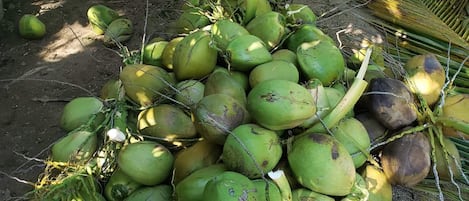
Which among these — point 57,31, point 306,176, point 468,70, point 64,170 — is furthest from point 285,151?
point 57,31

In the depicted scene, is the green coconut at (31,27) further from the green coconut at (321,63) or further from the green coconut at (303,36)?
the green coconut at (321,63)

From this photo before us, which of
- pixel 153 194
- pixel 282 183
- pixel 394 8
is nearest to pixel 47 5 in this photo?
pixel 394 8

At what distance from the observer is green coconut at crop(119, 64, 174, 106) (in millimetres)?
2186

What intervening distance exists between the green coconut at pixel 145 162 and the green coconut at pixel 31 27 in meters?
2.37

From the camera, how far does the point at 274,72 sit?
210cm

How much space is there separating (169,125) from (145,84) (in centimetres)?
23

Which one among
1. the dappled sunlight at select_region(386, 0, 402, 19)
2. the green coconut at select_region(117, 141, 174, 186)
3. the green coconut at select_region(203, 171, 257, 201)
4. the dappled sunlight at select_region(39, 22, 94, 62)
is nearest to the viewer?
the green coconut at select_region(203, 171, 257, 201)

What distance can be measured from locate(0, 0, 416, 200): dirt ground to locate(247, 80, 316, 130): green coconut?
0.97m

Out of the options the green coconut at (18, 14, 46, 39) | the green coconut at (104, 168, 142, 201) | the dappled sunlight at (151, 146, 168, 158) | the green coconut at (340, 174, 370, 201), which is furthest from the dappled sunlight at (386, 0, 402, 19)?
the green coconut at (18, 14, 46, 39)

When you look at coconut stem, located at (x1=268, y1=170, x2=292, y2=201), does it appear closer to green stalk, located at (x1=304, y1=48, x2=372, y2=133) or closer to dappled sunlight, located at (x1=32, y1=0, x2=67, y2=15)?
green stalk, located at (x1=304, y1=48, x2=372, y2=133)

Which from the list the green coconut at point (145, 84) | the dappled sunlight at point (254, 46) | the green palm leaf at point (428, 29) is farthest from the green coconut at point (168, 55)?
the green palm leaf at point (428, 29)

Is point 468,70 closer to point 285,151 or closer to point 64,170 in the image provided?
point 285,151

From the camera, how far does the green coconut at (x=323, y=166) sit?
1.81 metres

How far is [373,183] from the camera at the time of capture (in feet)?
6.81
